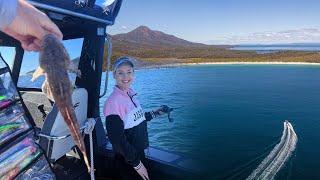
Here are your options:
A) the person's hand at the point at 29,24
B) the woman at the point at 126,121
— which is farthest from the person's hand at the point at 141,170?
the person's hand at the point at 29,24

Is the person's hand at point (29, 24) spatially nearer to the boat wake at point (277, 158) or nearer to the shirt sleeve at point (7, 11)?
the shirt sleeve at point (7, 11)

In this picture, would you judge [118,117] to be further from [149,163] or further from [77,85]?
[77,85]

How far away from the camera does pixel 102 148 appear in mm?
5297

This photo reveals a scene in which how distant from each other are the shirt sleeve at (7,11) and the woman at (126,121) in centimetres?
252

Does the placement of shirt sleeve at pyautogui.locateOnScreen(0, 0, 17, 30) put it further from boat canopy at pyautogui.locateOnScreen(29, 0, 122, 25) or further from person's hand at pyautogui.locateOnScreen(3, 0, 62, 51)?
boat canopy at pyautogui.locateOnScreen(29, 0, 122, 25)

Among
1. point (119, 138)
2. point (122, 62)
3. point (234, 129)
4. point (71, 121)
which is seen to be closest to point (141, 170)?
point (119, 138)

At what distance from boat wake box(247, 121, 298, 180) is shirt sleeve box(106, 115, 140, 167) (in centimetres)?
548

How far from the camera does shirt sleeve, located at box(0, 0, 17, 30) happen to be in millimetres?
1307

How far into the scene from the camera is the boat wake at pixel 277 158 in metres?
8.98

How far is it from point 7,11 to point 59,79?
1.03 ft

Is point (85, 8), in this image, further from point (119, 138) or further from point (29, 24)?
point (29, 24)

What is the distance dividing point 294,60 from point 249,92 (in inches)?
2016

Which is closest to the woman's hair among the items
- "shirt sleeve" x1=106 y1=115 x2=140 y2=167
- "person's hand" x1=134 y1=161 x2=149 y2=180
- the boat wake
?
"shirt sleeve" x1=106 y1=115 x2=140 y2=167

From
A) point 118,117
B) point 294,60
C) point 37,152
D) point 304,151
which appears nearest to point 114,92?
point 118,117
